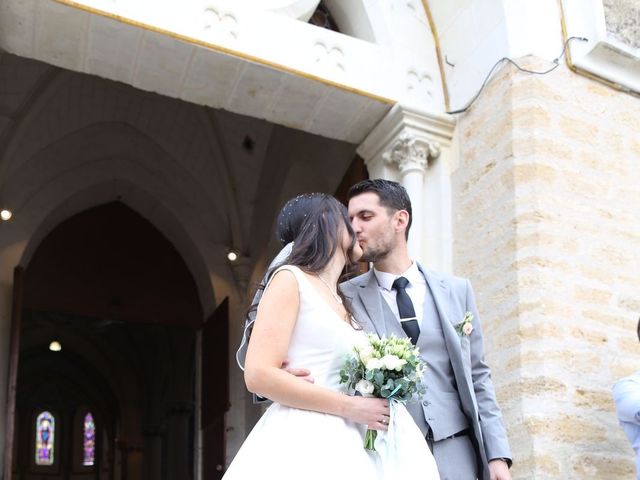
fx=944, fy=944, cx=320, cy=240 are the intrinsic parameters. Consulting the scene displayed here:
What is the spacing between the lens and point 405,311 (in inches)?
124

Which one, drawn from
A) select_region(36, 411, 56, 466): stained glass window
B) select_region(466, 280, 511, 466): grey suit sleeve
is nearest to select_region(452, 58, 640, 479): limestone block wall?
select_region(466, 280, 511, 466): grey suit sleeve

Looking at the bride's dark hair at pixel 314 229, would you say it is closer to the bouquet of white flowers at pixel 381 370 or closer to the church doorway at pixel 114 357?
the bouquet of white flowers at pixel 381 370

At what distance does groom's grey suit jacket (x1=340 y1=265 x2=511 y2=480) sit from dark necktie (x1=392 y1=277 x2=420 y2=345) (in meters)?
0.03

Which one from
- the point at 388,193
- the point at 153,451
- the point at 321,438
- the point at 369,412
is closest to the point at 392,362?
the point at 369,412

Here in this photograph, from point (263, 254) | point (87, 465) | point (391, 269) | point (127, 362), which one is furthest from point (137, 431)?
point (391, 269)

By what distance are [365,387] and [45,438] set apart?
1157 inches

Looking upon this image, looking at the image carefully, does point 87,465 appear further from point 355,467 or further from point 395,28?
point 355,467

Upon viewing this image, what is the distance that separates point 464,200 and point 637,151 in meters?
1.09

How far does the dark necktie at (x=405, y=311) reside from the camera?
10.2ft

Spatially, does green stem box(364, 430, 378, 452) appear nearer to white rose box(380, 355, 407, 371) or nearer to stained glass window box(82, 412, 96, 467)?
white rose box(380, 355, 407, 371)

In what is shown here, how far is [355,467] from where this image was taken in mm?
2398

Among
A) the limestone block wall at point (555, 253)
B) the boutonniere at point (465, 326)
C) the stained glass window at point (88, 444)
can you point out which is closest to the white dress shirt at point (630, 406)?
the limestone block wall at point (555, 253)

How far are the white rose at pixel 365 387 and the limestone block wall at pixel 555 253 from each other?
2.37 m

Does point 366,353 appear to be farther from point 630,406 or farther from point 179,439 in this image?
point 179,439
